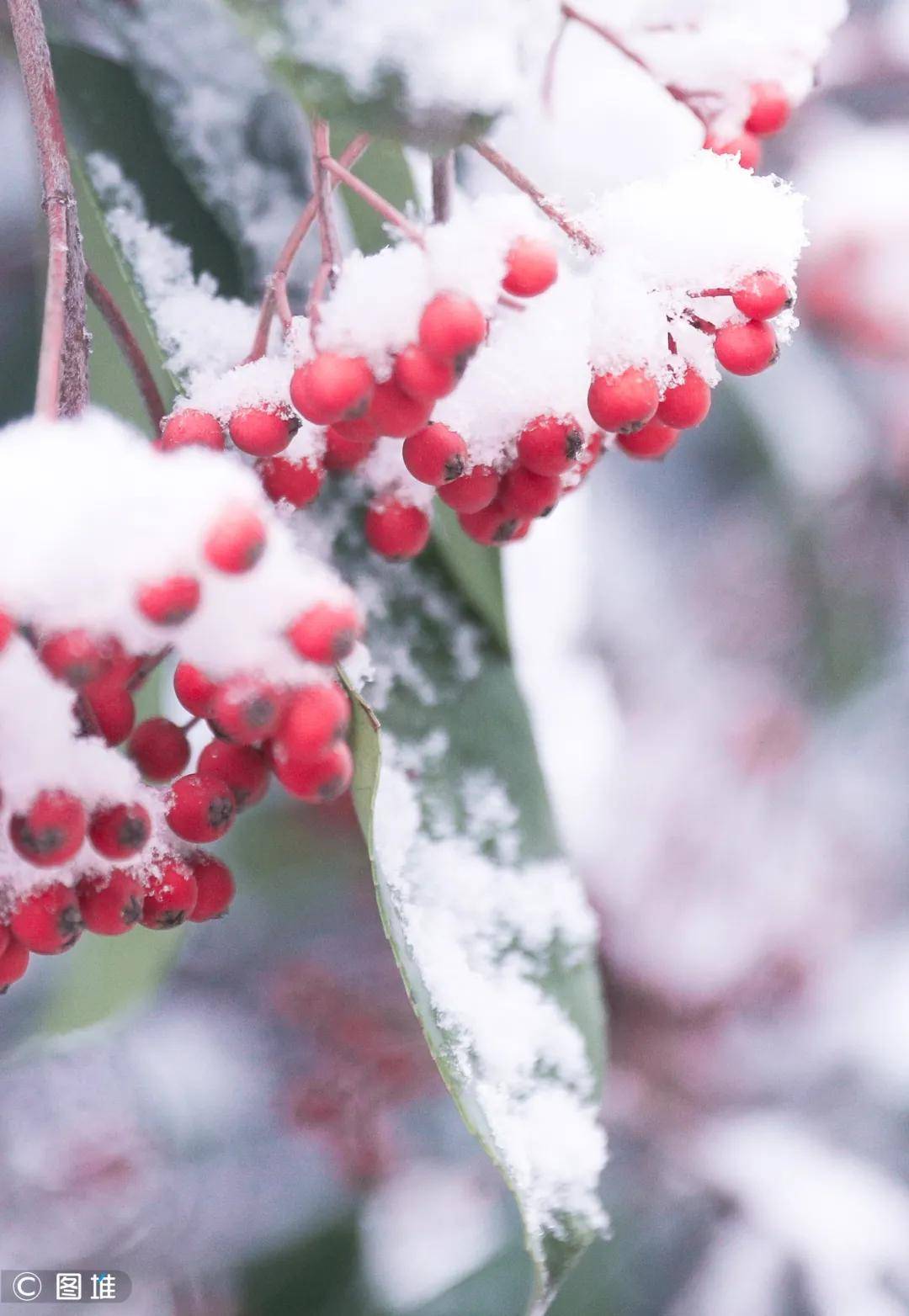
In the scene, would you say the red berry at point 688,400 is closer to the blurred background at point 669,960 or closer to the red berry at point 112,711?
the red berry at point 112,711

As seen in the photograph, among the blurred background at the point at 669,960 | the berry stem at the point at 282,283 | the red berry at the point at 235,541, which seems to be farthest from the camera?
the blurred background at the point at 669,960

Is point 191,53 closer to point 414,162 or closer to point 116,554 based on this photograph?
point 414,162

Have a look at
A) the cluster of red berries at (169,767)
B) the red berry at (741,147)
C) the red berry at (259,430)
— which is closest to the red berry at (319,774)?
the cluster of red berries at (169,767)

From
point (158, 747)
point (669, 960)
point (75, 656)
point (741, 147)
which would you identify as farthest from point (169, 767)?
point (669, 960)

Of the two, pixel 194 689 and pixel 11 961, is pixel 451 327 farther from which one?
pixel 11 961

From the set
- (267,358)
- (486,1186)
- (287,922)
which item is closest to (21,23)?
(267,358)

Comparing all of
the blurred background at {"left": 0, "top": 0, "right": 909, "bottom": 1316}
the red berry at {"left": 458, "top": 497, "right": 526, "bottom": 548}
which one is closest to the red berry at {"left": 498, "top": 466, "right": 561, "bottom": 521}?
the red berry at {"left": 458, "top": 497, "right": 526, "bottom": 548}
